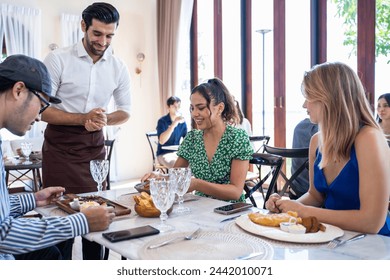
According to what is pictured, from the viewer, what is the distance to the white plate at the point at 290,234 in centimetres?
107

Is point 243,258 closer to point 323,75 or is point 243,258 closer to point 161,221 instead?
point 161,221

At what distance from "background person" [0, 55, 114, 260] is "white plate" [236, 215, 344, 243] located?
0.43 metres

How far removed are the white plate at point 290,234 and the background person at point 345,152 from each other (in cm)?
14

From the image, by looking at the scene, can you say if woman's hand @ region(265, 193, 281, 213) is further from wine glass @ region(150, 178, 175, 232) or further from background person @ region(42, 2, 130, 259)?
background person @ region(42, 2, 130, 259)

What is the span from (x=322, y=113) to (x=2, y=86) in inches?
41.9

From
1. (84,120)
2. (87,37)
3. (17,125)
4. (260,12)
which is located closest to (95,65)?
(87,37)

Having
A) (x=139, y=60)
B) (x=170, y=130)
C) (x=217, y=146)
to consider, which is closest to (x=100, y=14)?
(x=217, y=146)

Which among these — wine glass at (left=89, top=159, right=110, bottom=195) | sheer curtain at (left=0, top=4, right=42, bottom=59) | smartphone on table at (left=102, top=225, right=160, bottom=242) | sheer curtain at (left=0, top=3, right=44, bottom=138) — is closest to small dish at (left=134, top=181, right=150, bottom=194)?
wine glass at (left=89, top=159, right=110, bottom=195)

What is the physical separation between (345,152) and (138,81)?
5329 millimetres

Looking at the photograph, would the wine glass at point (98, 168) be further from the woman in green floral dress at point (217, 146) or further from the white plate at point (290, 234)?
the white plate at point (290, 234)

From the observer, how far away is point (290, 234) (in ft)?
3.66

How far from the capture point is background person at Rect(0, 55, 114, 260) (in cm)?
109

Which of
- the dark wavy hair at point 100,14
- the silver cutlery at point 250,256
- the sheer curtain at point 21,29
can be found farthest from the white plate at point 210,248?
the sheer curtain at point 21,29

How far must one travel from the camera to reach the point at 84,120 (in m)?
2.09
